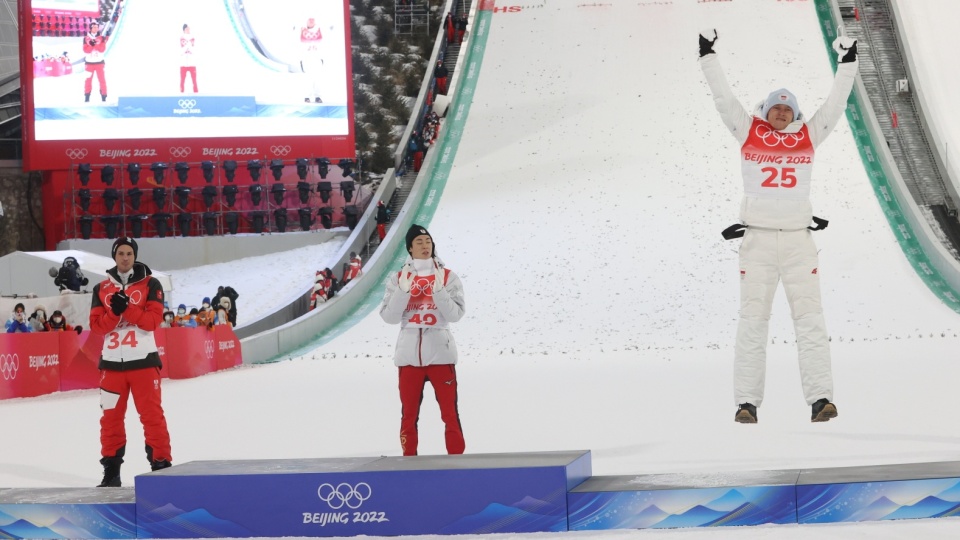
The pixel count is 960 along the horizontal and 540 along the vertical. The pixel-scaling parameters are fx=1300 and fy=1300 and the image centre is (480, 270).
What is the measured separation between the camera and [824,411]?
6617 millimetres

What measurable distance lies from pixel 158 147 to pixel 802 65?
1238 cm

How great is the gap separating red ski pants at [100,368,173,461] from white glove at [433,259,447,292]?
5.01ft

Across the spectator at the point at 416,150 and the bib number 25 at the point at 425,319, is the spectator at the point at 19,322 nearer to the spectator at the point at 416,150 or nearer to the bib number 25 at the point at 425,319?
the bib number 25 at the point at 425,319

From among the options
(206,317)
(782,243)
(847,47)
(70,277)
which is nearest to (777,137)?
(782,243)

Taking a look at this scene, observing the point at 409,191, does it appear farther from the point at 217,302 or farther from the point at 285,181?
the point at 217,302

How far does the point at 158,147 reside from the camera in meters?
22.5

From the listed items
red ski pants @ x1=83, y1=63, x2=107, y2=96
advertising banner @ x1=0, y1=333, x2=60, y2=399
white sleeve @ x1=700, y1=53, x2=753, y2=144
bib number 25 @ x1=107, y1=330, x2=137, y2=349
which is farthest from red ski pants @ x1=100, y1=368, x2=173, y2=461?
red ski pants @ x1=83, y1=63, x2=107, y2=96

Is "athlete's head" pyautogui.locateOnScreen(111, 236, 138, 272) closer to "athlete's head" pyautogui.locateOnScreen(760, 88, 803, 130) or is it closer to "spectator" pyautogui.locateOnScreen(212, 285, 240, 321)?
"athlete's head" pyautogui.locateOnScreen(760, 88, 803, 130)

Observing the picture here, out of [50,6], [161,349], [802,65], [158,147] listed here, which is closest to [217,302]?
[161,349]

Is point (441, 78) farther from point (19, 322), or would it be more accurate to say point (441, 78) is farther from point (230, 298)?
point (19, 322)

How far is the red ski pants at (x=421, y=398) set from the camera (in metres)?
6.77

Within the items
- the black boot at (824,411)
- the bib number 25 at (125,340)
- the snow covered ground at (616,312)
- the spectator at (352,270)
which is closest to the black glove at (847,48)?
the black boot at (824,411)

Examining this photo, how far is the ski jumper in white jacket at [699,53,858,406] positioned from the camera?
668 centimetres

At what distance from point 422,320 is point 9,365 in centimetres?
724
